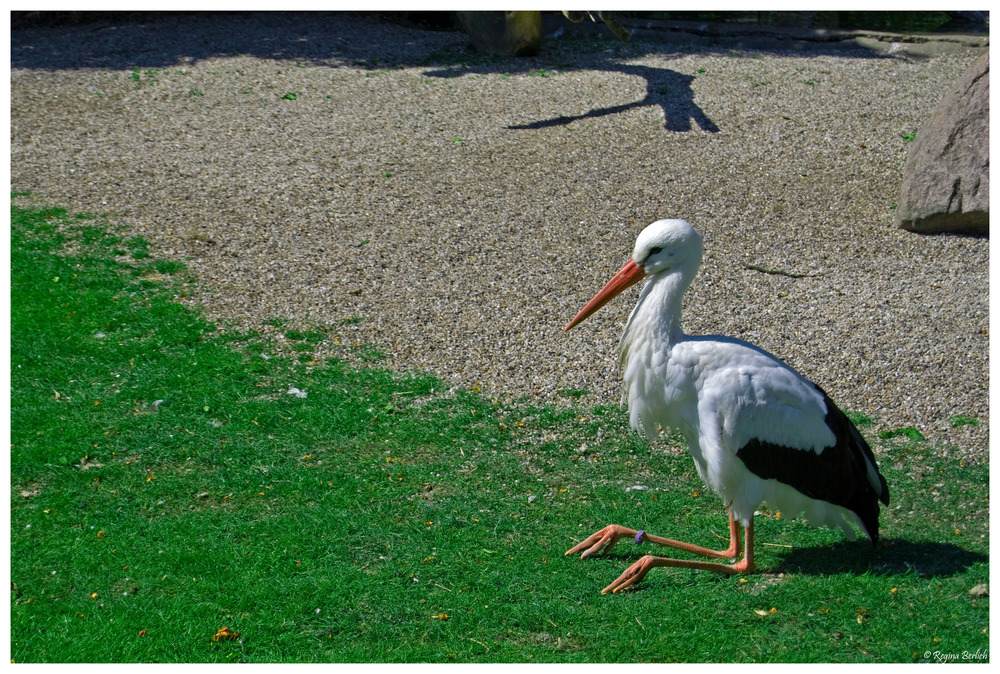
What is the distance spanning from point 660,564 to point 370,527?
1.47 meters

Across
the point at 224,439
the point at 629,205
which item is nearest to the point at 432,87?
the point at 629,205

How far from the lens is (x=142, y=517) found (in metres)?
4.98

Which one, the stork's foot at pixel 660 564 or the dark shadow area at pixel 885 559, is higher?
the stork's foot at pixel 660 564

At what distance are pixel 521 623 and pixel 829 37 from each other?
1273 cm

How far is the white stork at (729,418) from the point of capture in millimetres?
4426

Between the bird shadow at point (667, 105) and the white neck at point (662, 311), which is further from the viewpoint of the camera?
the bird shadow at point (667, 105)

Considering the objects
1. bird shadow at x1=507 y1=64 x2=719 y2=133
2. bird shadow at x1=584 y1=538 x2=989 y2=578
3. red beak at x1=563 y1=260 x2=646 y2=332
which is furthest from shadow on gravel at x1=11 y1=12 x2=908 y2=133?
bird shadow at x1=584 y1=538 x2=989 y2=578

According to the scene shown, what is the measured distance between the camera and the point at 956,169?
852 cm

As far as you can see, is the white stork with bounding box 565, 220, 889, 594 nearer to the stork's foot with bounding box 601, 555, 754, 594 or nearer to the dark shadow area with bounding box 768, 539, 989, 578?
the stork's foot with bounding box 601, 555, 754, 594

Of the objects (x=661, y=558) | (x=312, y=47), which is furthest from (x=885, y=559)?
(x=312, y=47)

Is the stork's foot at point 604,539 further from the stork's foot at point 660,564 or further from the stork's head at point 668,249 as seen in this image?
the stork's head at point 668,249

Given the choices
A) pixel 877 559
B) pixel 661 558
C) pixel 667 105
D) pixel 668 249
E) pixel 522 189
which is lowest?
pixel 877 559

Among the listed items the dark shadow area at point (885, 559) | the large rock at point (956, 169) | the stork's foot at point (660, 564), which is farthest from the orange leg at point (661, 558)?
the large rock at point (956, 169)

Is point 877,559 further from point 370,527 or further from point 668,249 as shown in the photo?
point 370,527
